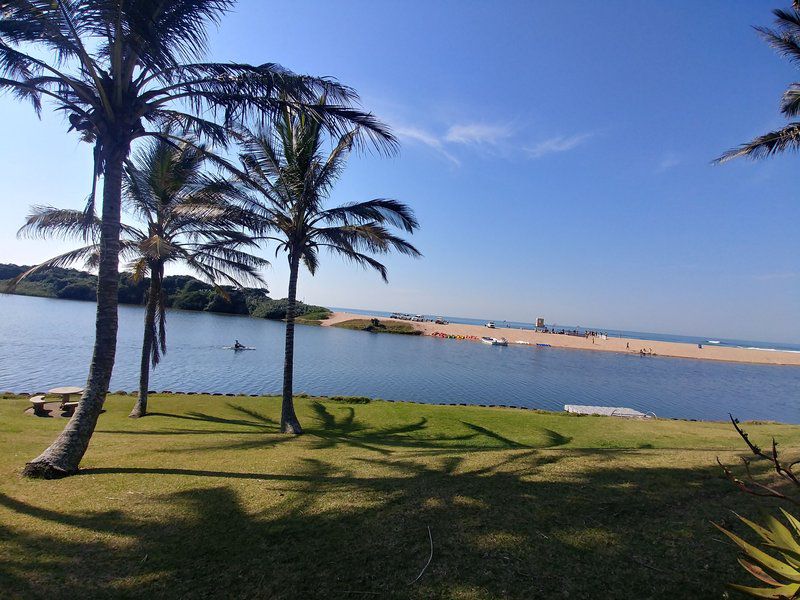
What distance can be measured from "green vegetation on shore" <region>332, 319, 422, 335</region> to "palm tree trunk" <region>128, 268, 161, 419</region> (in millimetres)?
61445

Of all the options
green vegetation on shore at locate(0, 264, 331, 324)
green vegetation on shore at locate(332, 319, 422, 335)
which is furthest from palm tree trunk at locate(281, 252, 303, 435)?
green vegetation on shore at locate(0, 264, 331, 324)

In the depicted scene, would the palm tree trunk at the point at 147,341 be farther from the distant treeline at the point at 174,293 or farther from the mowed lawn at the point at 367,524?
the distant treeline at the point at 174,293

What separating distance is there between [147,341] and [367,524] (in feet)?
38.1

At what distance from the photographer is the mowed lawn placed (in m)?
3.07

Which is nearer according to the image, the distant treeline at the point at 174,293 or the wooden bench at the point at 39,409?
the wooden bench at the point at 39,409

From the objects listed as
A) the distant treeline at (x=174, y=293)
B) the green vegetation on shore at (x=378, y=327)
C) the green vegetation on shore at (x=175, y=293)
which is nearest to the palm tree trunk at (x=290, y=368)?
the green vegetation on shore at (x=378, y=327)

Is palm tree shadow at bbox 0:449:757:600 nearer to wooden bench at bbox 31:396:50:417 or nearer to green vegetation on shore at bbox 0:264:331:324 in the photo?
wooden bench at bbox 31:396:50:417

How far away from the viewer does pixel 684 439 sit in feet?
33.2

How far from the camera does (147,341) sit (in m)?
12.7

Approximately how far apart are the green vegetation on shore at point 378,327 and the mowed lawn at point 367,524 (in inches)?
2689

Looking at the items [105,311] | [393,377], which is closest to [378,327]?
[393,377]

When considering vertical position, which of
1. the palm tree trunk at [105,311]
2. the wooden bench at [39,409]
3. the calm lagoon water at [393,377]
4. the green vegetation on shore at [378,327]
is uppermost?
the palm tree trunk at [105,311]

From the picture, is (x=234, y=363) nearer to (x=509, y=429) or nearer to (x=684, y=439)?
(x=509, y=429)

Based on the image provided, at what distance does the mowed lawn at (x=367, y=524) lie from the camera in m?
3.07
